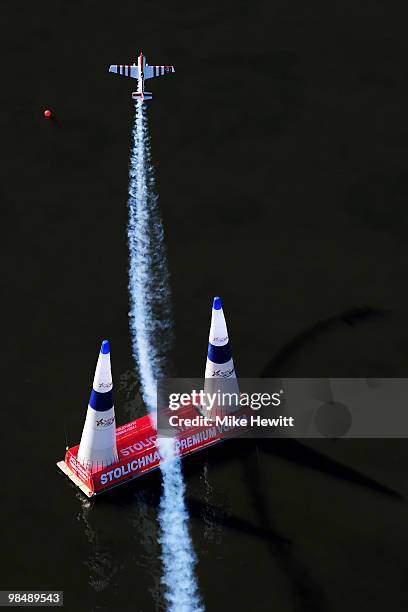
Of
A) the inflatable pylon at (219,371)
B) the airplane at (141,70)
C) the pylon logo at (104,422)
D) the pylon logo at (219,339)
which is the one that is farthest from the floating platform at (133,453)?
the airplane at (141,70)

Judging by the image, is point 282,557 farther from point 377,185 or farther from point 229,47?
point 229,47

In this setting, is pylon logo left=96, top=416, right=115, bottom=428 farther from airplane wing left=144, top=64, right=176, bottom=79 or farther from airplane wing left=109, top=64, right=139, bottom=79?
airplane wing left=144, top=64, right=176, bottom=79

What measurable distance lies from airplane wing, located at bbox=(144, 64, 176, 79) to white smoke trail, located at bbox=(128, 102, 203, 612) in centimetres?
167

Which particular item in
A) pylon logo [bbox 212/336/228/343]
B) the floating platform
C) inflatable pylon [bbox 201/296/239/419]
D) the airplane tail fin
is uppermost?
the airplane tail fin

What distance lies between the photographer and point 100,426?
165 feet

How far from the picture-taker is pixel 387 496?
169 feet

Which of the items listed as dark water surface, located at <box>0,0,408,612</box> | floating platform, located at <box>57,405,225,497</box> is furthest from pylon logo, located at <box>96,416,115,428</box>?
dark water surface, located at <box>0,0,408,612</box>

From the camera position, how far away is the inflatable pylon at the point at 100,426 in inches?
1940

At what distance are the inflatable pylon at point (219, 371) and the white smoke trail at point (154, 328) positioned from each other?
245 cm

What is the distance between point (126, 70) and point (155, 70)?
1.47 m

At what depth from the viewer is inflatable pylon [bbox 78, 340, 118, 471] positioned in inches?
1940

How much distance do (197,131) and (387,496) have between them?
25.4 metres

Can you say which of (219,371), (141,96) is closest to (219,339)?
(219,371)

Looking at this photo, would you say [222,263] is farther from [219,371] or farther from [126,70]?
[126,70]
